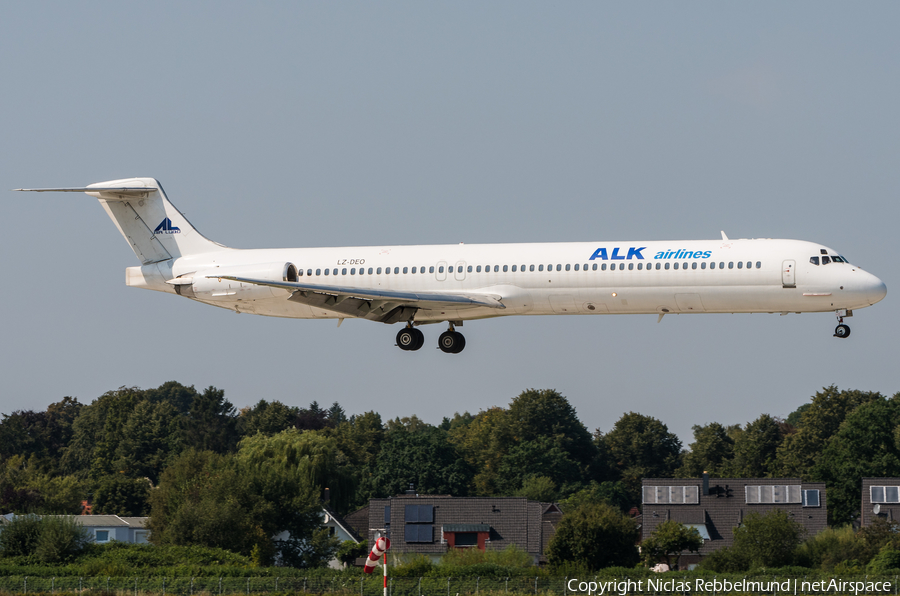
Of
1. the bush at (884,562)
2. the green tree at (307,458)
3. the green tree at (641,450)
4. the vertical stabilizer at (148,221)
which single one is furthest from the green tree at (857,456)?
the vertical stabilizer at (148,221)

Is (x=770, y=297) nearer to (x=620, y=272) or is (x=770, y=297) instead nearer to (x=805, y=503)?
(x=620, y=272)

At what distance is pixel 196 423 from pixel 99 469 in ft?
44.4

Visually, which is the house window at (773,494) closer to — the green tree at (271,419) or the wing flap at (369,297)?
the wing flap at (369,297)

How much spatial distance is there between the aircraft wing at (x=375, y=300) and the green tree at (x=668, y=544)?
21573mm

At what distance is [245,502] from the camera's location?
58344 millimetres

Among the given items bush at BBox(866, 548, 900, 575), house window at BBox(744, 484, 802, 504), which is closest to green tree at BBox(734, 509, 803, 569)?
bush at BBox(866, 548, 900, 575)

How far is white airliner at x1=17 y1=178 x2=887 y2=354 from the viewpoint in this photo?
3556cm

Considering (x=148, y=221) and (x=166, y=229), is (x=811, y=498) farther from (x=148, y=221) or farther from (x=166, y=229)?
(x=148, y=221)

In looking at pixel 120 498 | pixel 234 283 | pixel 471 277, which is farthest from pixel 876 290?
pixel 120 498

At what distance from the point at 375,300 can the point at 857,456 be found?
2125 inches

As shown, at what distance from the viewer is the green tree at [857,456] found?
79.5 metres

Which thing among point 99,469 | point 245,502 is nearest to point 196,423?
point 99,469

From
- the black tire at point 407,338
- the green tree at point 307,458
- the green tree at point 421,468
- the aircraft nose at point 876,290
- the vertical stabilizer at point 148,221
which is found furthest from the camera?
the green tree at point 421,468

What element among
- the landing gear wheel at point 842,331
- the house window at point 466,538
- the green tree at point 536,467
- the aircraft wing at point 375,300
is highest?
the aircraft wing at point 375,300
